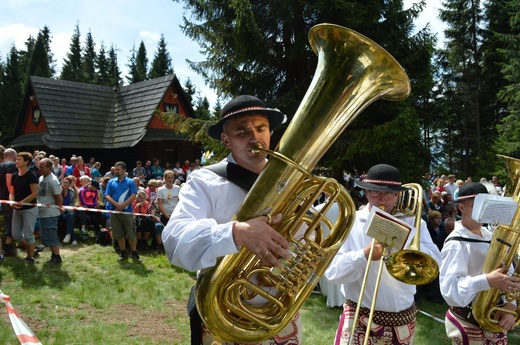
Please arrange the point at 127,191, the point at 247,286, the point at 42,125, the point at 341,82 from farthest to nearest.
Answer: the point at 42,125, the point at 127,191, the point at 341,82, the point at 247,286

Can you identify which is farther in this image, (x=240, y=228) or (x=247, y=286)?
(x=247, y=286)

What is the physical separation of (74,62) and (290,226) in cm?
7138

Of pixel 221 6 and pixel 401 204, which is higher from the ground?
pixel 221 6

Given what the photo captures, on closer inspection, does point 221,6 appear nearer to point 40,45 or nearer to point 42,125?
point 42,125

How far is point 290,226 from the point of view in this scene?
209cm

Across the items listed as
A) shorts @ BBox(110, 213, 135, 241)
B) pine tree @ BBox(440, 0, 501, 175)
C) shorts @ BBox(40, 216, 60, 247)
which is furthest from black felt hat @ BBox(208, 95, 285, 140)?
pine tree @ BBox(440, 0, 501, 175)

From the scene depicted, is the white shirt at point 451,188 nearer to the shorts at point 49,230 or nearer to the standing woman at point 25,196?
the shorts at point 49,230

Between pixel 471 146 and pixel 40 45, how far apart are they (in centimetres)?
4922

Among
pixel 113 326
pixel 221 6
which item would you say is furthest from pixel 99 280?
pixel 221 6

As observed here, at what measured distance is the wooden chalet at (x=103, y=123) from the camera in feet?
77.8

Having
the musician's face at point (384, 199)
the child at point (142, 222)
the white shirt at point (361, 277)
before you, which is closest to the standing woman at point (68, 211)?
the child at point (142, 222)

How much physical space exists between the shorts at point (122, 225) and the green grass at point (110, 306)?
1.81ft

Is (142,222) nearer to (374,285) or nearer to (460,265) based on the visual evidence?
(374,285)

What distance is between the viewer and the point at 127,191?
8.92 m
